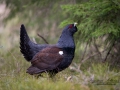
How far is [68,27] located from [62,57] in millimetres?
724

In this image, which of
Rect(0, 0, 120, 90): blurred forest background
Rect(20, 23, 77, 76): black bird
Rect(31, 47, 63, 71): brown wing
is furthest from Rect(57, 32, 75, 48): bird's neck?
Rect(0, 0, 120, 90): blurred forest background

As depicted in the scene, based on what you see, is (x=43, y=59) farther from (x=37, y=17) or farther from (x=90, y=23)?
(x=37, y=17)

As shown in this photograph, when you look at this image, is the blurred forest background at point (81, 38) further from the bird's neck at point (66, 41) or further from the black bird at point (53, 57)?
the bird's neck at point (66, 41)

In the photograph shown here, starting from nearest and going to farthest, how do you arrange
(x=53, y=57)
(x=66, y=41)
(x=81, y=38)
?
(x=53, y=57) < (x=66, y=41) < (x=81, y=38)

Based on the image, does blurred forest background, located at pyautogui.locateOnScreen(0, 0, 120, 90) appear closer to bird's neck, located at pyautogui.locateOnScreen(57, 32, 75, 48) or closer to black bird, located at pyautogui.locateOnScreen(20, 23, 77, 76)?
black bird, located at pyautogui.locateOnScreen(20, 23, 77, 76)

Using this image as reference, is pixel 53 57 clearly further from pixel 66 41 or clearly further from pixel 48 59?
pixel 66 41

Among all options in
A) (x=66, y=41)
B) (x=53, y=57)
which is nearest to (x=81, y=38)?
(x=66, y=41)

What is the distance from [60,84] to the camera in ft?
18.3

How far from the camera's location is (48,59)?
6.97 m

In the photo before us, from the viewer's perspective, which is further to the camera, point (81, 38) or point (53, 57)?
point (81, 38)

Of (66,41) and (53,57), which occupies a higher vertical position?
(66,41)

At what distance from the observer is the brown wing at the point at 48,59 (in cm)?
688

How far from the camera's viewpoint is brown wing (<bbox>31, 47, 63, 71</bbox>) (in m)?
6.88

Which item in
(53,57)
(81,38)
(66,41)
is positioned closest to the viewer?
(53,57)
